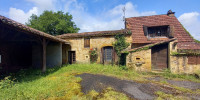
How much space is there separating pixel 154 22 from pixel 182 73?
6.46 metres

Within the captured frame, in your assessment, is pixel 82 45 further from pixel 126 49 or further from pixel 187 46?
pixel 187 46

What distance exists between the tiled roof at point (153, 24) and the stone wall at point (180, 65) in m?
2.45

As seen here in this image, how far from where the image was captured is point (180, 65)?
7012mm

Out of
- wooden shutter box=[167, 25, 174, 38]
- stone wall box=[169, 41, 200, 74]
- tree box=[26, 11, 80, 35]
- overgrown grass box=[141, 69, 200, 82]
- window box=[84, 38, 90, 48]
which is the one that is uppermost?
tree box=[26, 11, 80, 35]

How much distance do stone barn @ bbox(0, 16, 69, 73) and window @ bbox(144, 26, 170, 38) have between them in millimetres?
9828

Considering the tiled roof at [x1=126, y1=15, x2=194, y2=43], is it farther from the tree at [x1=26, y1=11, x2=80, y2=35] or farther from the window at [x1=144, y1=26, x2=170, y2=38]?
the tree at [x1=26, y1=11, x2=80, y2=35]

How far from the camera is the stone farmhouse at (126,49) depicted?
6891 mm

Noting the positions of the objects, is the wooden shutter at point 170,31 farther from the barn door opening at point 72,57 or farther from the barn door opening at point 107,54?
the barn door opening at point 72,57

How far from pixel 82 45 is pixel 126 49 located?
5.45m

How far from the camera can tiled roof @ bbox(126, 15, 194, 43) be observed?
912 centimetres

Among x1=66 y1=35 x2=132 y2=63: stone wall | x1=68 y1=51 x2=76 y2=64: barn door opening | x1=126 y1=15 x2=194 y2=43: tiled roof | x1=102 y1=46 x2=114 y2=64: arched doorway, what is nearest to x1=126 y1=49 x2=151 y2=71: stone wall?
x1=126 y1=15 x2=194 y2=43: tiled roof

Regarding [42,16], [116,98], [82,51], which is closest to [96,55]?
[82,51]

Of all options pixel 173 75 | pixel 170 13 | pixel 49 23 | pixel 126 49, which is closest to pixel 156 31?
pixel 170 13

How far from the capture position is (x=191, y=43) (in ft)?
26.9
